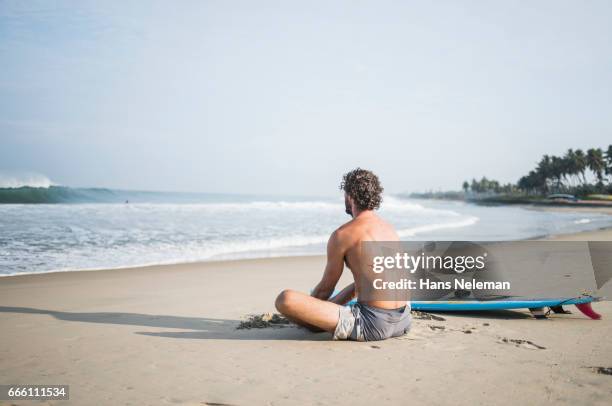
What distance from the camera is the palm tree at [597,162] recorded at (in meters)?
91.6

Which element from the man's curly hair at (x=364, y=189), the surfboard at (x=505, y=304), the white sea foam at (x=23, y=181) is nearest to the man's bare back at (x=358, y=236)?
the man's curly hair at (x=364, y=189)

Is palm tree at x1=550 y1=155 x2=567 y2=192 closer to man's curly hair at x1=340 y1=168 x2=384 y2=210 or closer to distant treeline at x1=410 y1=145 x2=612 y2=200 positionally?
distant treeline at x1=410 y1=145 x2=612 y2=200

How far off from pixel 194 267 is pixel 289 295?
6.18 m

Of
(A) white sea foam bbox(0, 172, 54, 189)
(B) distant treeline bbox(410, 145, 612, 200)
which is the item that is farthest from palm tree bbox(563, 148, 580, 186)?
(A) white sea foam bbox(0, 172, 54, 189)

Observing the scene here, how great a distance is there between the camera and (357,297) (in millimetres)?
3939

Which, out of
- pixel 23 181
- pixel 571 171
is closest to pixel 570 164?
pixel 571 171

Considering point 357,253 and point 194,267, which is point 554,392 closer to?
point 357,253

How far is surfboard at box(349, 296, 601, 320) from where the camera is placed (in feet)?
16.3

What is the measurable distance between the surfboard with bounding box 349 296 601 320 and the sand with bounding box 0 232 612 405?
4.2 inches

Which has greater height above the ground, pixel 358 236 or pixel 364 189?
pixel 364 189

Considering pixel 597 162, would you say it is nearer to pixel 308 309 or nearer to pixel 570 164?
pixel 570 164

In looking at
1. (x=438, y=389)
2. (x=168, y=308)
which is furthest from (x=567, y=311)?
(x=168, y=308)

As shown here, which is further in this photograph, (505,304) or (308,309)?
(505,304)

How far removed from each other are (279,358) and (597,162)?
352 feet
